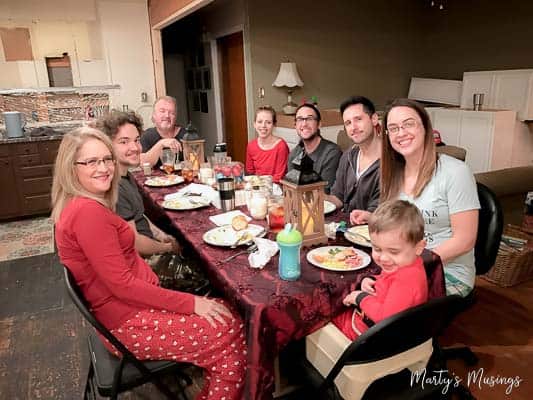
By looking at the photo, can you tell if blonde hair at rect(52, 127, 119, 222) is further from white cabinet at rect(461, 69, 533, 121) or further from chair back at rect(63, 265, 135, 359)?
white cabinet at rect(461, 69, 533, 121)

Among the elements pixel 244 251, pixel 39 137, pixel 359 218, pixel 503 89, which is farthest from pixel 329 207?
pixel 503 89

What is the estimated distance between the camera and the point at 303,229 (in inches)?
61.7

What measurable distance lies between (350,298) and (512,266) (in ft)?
6.22

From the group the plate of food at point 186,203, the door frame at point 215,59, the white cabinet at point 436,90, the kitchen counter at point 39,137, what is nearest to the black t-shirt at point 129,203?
the plate of food at point 186,203

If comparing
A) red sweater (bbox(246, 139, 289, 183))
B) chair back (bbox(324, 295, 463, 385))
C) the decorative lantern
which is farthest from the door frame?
chair back (bbox(324, 295, 463, 385))

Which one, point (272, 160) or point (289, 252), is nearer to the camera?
point (289, 252)

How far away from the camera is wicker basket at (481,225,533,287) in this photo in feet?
8.68

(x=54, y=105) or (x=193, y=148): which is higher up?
(x=54, y=105)

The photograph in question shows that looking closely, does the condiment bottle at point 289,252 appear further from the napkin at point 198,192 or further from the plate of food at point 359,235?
the napkin at point 198,192

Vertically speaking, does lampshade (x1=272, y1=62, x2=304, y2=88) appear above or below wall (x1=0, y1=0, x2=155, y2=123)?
below

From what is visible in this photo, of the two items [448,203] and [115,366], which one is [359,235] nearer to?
[448,203]

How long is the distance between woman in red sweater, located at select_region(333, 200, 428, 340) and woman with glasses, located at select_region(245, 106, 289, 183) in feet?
5.89

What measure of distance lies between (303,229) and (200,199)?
0.83 m

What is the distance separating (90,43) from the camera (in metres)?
4.82
